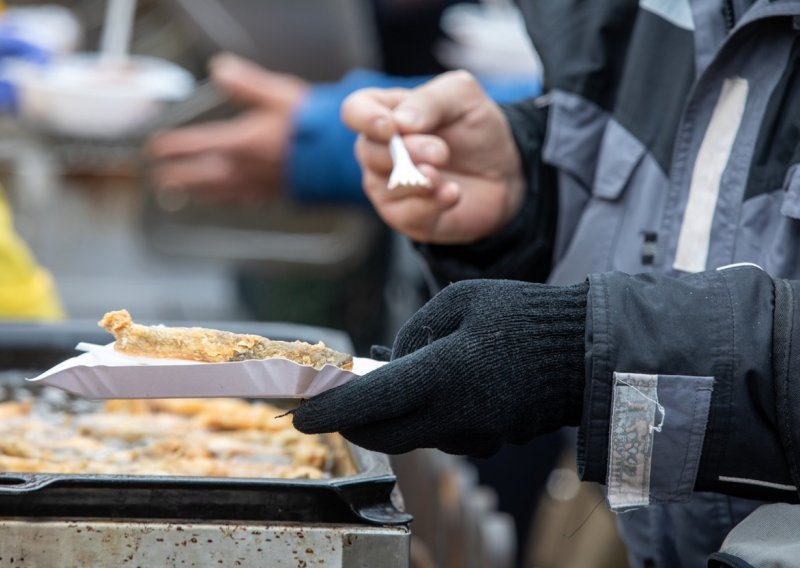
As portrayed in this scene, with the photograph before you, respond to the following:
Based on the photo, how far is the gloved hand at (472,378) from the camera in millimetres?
1184

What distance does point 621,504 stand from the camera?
4.17 feet

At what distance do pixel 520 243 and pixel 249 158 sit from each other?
→ 198cm

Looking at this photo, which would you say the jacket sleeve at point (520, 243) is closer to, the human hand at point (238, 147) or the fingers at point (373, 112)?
the fingers at point (373, 112)

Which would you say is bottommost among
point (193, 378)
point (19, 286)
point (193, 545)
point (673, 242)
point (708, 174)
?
point (19, 286)

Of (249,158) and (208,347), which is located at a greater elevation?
(208,347)

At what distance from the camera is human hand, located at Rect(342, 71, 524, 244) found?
5.70 feet

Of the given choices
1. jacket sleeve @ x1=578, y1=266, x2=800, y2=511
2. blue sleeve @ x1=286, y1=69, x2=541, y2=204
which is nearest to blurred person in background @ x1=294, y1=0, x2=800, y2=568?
jacket sleeve @ x1=578, y1=266, x2=800, y2=511

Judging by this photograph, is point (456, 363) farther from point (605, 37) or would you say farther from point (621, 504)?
point (605, 37)

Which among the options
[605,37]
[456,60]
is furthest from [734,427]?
[456,60]

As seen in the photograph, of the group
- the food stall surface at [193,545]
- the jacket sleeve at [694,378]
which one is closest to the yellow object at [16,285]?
the food stall surface at [193,545]

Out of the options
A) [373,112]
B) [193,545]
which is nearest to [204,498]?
[193,545]

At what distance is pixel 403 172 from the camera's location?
1658 millimetres

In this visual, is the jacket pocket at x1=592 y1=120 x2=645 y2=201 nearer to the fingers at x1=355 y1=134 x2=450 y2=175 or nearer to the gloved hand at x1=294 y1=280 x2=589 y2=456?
the fingers at x1=355 y1=134 x2=450 y2=175

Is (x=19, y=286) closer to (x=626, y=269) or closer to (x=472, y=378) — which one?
(x=626, y=269)
